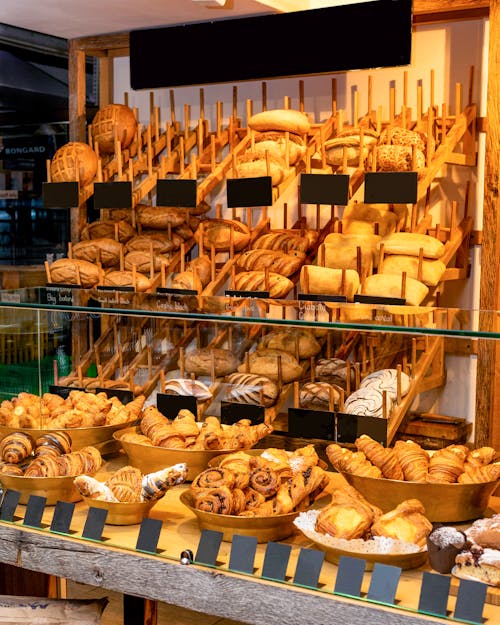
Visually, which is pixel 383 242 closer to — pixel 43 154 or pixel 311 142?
pixel 311 142

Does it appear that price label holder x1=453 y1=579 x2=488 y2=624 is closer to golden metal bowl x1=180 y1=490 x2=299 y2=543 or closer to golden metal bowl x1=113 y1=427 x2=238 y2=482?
golden metal bowl x1=180 y1=490 x2=299 y2=543

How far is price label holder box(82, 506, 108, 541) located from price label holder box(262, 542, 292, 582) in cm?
31

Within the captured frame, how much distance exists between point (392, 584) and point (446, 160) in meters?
1.99

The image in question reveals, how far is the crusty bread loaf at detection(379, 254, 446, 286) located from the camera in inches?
112

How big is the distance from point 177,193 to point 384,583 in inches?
87.3

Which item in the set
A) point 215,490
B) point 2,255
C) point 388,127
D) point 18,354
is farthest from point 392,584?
point 2,255

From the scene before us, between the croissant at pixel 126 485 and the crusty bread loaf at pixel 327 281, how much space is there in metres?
1.47

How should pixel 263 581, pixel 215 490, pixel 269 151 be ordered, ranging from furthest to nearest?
pixel 269 151, pixel 215 490, pixel 263 581

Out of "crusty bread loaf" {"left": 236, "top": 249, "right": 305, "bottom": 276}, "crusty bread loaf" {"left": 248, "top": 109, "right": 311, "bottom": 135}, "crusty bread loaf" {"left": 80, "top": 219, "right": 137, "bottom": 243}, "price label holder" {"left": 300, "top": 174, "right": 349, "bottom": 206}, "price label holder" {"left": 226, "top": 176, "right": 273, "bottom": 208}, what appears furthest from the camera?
"crusty bread loaf" {"left": 80, "top": 219, "right": 137, "bottom": 243}

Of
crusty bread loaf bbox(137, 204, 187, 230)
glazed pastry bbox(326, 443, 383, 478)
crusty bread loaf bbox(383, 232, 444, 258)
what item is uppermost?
crusty bread loaf bbox(137, 204, 187, 230)

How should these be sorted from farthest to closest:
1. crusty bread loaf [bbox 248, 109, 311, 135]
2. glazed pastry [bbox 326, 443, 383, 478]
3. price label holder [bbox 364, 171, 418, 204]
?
crusty bread loaf [bbox 248, 109, 311, 135] → price label holder [bbox 364, 171, 418, 204] → glazed pastry [bbox 326, 443, 383, 478]

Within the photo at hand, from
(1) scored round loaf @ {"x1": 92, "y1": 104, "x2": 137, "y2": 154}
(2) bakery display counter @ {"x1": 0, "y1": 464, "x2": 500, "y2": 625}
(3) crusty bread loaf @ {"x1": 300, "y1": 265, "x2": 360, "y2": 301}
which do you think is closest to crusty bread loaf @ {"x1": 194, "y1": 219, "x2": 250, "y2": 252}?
(3) crusty bread loaf @ {"x1": 300, "y1": 265, "x2": 360, "y2": 301}

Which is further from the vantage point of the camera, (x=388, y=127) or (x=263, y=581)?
(x=388, y=127)

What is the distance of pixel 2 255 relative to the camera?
4.46m
